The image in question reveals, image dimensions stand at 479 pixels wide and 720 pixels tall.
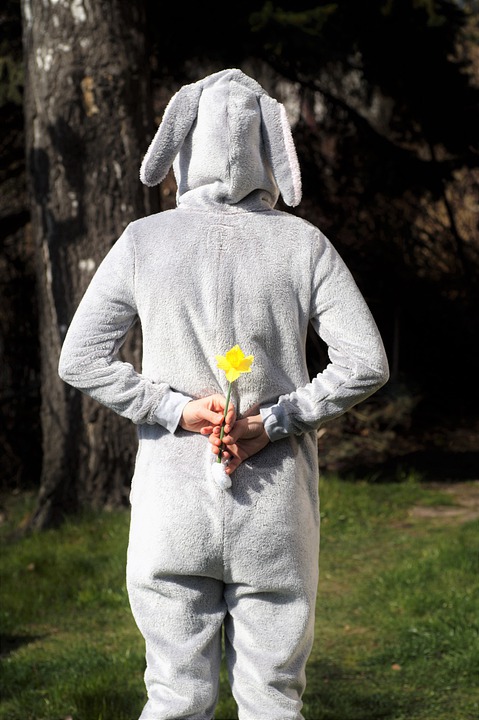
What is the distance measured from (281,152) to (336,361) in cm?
58

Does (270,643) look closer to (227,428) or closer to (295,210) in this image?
(227,428)

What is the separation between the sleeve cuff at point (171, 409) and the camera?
2650mm

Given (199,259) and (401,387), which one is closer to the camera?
(199,259)

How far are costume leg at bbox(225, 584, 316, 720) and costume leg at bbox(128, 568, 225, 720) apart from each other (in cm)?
8

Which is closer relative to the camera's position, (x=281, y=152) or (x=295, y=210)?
(x=281, y=152)

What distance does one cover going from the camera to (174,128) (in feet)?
9.09

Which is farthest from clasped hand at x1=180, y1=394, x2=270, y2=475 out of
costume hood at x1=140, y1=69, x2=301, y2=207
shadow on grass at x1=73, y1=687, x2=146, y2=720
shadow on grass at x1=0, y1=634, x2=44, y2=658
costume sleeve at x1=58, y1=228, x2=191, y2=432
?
shadow on grass at x1=0, y1=634, x2=44, y2=658

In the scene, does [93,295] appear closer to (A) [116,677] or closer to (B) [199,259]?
(B) [199,259]

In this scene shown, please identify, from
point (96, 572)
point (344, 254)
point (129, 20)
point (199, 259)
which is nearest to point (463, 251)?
point (344, 254)

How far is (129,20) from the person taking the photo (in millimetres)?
6527

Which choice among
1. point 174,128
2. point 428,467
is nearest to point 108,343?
point 174,128

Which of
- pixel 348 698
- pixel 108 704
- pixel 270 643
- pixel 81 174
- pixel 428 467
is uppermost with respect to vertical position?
pixel 81 174

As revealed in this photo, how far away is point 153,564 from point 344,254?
708 centimetres

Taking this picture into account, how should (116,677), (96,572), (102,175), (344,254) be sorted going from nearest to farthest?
(116,677)
(96,572)
(102,175)
(344,254)
